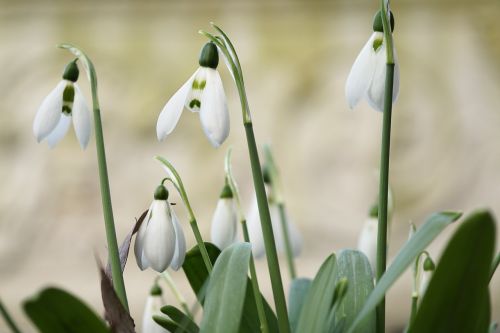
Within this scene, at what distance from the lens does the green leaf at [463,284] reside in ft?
1.19

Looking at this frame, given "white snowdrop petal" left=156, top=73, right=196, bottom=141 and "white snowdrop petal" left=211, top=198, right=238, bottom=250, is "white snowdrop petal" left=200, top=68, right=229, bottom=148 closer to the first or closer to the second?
"white snowdrop petal" left=156, top=73, right=196, bottom=141

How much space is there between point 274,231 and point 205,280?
0.26 metres

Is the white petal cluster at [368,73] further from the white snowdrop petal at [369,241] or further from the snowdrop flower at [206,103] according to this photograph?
the white snowdrop petal at [369,241]

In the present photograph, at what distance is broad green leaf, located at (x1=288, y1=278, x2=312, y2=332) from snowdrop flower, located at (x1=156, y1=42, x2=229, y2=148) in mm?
151

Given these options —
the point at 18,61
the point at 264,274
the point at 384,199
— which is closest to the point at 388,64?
the point at 384,199

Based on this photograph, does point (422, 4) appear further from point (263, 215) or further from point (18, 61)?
point (263, 215)

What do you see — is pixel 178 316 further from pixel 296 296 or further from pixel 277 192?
pixel 277 192

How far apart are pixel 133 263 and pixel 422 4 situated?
1.10 meters

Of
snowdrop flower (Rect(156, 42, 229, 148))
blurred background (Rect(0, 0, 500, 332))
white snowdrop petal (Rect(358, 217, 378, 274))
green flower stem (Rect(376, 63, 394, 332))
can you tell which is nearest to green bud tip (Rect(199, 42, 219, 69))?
snowdrop flower (Rect(156, 42, 229, 148))

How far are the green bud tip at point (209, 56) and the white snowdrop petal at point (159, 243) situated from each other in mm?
90

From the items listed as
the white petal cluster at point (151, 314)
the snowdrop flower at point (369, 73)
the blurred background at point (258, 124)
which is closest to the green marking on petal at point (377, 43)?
the snowdrop flower at point (369, 73)

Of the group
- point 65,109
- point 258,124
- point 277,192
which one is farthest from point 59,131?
point 258,124

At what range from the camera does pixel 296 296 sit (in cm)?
61

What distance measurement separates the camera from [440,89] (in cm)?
257
